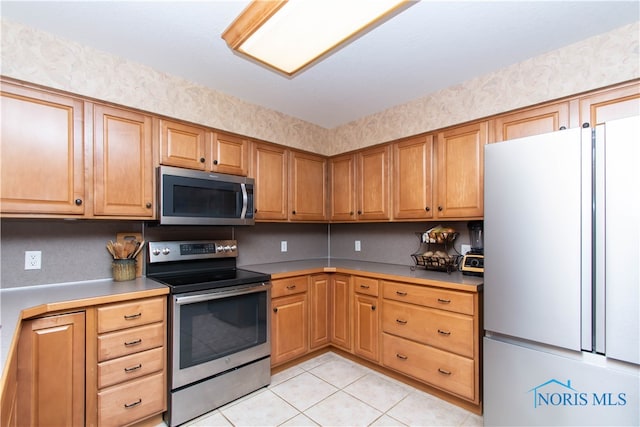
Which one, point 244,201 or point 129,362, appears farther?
point 244,201

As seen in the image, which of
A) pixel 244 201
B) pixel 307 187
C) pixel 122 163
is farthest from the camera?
pixel 307 187

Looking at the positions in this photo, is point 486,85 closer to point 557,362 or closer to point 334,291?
point 557,362

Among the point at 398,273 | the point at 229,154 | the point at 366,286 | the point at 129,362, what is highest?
the point at 229,154

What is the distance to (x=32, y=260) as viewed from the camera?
1.88 metres

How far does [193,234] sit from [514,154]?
7.97 ft

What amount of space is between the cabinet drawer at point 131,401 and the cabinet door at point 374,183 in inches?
83.7

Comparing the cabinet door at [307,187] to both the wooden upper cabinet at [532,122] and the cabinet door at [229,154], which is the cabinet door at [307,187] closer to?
the cabinet door at [229,154]

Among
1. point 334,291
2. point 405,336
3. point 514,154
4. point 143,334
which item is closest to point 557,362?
point 405,336

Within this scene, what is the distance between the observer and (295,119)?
3131 mm

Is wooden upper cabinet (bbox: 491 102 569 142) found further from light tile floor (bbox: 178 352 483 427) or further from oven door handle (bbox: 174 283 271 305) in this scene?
oven door handle (bbox: 174 283 271 305)

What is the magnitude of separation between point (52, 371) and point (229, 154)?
1776 mm

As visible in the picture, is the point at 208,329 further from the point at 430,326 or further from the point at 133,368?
the point at 430,326

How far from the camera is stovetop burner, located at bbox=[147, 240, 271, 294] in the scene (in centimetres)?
204


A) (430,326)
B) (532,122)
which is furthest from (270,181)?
(532,122)
